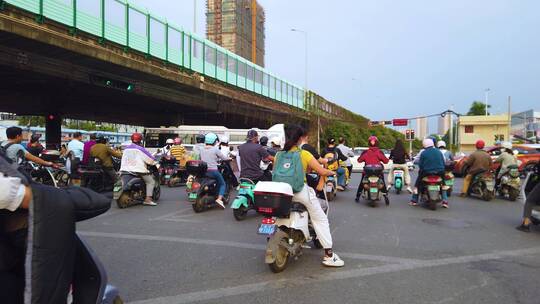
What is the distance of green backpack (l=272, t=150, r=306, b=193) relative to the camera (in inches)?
187

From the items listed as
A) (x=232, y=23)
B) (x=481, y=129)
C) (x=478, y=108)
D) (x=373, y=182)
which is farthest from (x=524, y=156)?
(x=232, y=23)

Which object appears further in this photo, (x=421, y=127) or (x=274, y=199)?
(x=421, y=127)

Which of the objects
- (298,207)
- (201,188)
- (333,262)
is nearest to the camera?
(333,262)

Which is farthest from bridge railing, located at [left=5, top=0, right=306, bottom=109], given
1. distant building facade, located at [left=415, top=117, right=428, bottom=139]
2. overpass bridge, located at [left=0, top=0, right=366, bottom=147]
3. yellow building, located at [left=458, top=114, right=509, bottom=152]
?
distant building facade, located at [left=415, top=117, right=428, bottom=139]

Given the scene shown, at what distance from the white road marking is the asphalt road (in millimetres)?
11

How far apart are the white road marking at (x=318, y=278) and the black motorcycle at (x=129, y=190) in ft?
18.6

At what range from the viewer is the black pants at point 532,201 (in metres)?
6.84

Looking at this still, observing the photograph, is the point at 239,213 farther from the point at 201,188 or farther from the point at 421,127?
the point at 421,127

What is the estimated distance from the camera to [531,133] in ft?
210

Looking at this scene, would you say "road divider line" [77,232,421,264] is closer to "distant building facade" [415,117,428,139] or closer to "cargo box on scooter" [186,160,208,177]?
"cargo box on scooter" [186,160,208,177]

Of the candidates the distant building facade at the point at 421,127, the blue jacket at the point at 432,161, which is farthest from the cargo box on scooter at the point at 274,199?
the distant building facade at the point at 421,127

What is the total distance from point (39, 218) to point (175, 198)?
370 inches

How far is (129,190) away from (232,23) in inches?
3553

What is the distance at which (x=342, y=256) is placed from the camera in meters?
5.32
